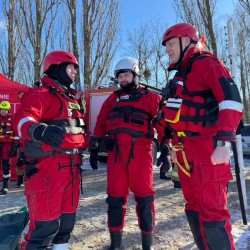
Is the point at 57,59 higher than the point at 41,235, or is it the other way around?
the point at 57,59

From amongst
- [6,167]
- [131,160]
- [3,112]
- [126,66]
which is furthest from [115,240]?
[3,112]

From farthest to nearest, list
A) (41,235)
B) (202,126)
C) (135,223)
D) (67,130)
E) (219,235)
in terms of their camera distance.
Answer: (135,223)
(67,130)
(41,235)
(202,126)
(219,235)

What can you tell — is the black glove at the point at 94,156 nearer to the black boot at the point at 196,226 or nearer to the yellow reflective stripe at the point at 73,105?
the yellow reflective stripe at the point at 73,105

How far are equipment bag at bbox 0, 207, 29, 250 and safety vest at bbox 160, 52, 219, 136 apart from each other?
1851 mm

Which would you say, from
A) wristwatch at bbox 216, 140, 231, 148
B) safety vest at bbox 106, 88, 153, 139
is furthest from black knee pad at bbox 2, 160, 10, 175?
wristwatch at bbox 216, 140, 231, 148

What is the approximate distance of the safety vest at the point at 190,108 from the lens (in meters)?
→ 2.44

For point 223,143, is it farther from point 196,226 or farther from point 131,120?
point 131,120

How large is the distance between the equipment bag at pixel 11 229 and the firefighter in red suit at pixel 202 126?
1.66 m

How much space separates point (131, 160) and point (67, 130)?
865 mm

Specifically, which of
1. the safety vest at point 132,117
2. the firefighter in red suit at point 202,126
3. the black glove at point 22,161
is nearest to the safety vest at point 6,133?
the safety vest at point 132,117

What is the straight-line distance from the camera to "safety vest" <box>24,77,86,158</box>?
2.67 m

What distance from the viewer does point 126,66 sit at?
3621 millimetres

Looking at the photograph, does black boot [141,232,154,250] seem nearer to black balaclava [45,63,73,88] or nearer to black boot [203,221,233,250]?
black boot [203,221,233,250]

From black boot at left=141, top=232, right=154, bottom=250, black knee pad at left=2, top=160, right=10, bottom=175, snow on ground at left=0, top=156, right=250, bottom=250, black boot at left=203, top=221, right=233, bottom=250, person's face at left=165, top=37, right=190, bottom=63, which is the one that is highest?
person's face at left=165, top=37, right=190, bottom=63
